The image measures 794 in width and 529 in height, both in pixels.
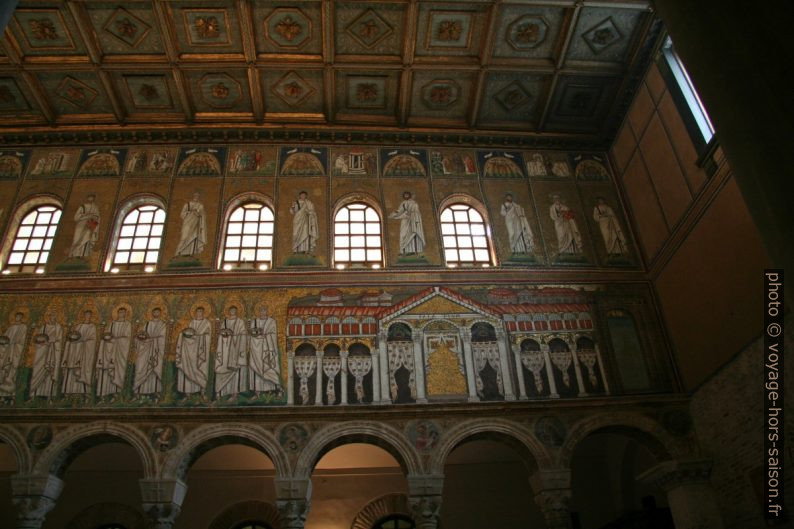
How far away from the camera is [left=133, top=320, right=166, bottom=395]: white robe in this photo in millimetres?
9578

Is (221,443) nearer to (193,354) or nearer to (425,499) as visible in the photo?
(193,354)

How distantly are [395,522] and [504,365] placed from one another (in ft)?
13.1

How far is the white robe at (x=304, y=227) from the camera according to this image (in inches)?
438

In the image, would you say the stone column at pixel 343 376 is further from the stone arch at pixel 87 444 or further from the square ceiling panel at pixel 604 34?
the square ceiling panel at pixel 604 34

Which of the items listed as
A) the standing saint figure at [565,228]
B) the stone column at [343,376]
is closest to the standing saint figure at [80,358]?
the stone column at [343,376]

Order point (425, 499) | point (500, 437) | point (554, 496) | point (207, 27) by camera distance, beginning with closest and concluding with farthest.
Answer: point (425, 499), point (554, 496), point (500, 437), point (207, 27)

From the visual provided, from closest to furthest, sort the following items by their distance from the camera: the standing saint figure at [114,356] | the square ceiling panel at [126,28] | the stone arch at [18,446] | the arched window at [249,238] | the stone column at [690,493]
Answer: the stone arch at [18,446] < the stone column at [690,493] < the standing saint figure at [114,356] < the square ceiling panel at [126,28] < the arched window at [249,238]

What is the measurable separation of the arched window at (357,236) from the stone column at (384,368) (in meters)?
1.52

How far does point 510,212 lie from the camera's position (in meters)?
11.9

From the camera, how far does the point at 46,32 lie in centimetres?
1091

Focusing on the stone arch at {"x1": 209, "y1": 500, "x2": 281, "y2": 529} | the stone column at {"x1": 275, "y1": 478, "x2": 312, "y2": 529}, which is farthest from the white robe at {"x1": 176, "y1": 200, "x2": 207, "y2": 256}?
the stone arch at {"x1": 209, "y1": 500, "x2": 281, "y2": 529}

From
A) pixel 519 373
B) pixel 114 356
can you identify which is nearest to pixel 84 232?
pixel 114 356

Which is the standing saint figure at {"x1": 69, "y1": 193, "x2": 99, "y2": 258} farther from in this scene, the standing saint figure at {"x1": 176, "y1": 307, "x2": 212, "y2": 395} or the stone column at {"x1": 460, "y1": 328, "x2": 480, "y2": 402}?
the stone column at {"x1": 460, "y1": 328, "x2": 480, "y2": 402}

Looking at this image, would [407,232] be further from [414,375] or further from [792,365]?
[792,365]
